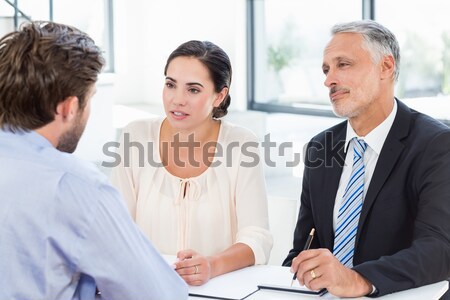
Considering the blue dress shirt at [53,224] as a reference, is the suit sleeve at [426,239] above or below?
below

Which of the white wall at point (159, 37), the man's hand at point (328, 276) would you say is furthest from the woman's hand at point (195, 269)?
the white wall at point (159, 37)

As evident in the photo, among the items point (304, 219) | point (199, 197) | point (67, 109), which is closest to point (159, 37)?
point (199, 197)

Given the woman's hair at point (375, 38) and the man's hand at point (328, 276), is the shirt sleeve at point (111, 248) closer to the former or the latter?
the man's hand at point (328, 276)

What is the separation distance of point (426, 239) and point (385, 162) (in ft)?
1.06

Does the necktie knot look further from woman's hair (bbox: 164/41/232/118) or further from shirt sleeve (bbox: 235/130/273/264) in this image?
woman's hair (bbox: 164/41/232/118)

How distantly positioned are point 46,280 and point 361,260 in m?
1.13

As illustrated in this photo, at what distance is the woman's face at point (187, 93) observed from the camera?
8.86ft

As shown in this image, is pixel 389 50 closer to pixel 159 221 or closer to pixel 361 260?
pixel 361 260

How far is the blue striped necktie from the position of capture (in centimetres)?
240

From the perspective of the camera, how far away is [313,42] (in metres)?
6.02

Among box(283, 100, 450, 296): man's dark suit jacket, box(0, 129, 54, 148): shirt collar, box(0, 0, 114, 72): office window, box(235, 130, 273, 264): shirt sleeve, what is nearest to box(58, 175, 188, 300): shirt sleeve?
box(0, 129, 54, 148): shirt collar

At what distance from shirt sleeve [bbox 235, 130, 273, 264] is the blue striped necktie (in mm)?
255

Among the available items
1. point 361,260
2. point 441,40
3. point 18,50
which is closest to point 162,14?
point 441,40

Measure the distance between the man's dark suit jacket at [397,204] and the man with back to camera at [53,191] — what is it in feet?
2.28
